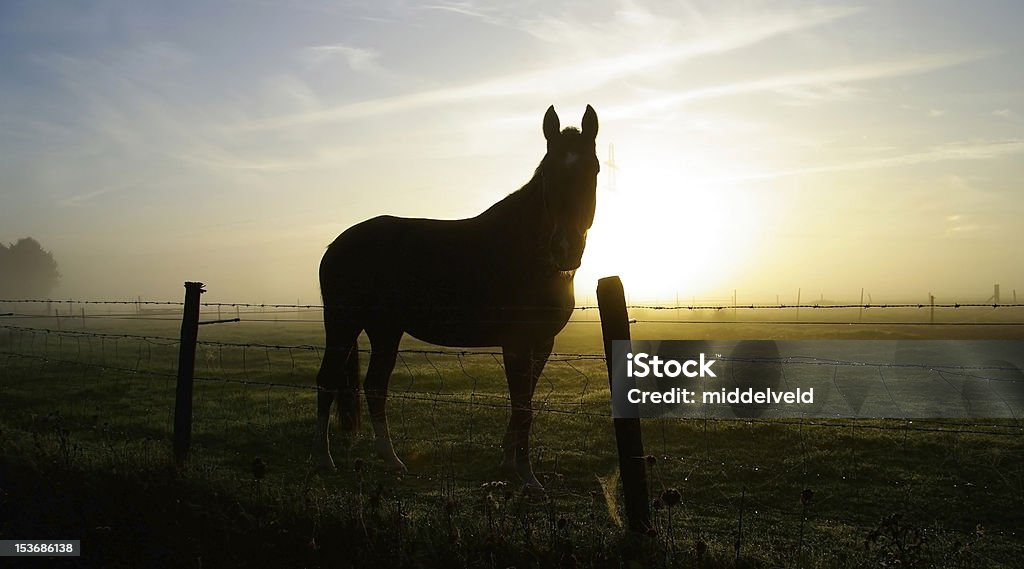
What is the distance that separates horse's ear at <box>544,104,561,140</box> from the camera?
698cm

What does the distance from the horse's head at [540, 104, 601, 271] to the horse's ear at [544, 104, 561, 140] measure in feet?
0.50

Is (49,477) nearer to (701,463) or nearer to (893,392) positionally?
(701,463)

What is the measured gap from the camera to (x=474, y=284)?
7.73 m

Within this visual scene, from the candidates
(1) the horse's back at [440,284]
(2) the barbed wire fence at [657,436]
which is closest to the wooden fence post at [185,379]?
(2) the barbed wire fence at [657,436]

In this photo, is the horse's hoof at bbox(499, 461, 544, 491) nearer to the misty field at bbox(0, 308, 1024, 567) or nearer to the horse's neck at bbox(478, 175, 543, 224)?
the misty field at bbox(0, 308, 1024, 567)

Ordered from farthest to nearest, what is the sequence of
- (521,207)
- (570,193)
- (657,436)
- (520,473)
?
1. (657,436)
2. (521,207)
3. (520,473)
4. (570,193)

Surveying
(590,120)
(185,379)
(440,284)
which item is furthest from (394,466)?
(590,120)

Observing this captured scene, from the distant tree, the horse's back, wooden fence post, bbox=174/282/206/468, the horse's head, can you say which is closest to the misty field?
wooden fence post, bbox=174/282/206/468

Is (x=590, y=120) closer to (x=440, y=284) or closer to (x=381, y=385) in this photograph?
(x=440, y=284)

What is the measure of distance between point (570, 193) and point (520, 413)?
2.28 metres

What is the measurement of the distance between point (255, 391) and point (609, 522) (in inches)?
496

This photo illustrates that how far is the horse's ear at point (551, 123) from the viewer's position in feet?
22.9

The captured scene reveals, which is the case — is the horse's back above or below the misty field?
above

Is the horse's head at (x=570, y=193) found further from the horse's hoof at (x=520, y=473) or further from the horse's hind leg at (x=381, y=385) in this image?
the horse's hind leg at (x=381, y=385)
